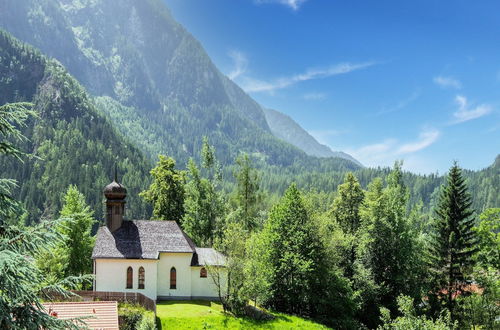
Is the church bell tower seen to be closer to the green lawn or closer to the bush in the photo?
the green lawn

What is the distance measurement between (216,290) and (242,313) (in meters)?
3.88

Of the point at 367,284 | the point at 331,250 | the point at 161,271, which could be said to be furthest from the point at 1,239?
the point at 367,284

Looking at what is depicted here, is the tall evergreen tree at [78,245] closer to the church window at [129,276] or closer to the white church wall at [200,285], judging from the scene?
the church window at [129,276]

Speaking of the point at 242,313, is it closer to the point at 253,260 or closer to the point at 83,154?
the point at 253,260

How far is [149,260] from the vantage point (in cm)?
4134

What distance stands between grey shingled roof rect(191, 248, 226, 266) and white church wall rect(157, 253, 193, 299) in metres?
0.84

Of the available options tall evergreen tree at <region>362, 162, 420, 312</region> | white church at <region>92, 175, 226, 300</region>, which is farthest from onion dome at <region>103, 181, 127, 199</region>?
tall evergreen tree at <region>362, 162, 420, 312</region>

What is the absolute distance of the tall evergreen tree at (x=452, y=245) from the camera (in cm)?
4491

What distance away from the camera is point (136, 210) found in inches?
5477

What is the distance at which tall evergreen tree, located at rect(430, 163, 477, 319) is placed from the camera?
4491 centimetres

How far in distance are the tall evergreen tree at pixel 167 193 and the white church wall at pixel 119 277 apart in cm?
1854

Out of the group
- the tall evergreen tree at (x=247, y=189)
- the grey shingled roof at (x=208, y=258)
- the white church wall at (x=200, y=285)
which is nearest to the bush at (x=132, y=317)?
the grey shingled roof at (x=208, y=258)

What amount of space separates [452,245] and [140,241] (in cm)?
3008

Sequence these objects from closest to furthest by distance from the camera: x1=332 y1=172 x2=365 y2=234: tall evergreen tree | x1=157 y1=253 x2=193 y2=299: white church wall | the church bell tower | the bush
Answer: the bush
x1=157 y1=253 x2=193 y2=299: white church wall
the church bell tower
x1=332 y1=172 x2=365 y2=234: tall evergreen tree
